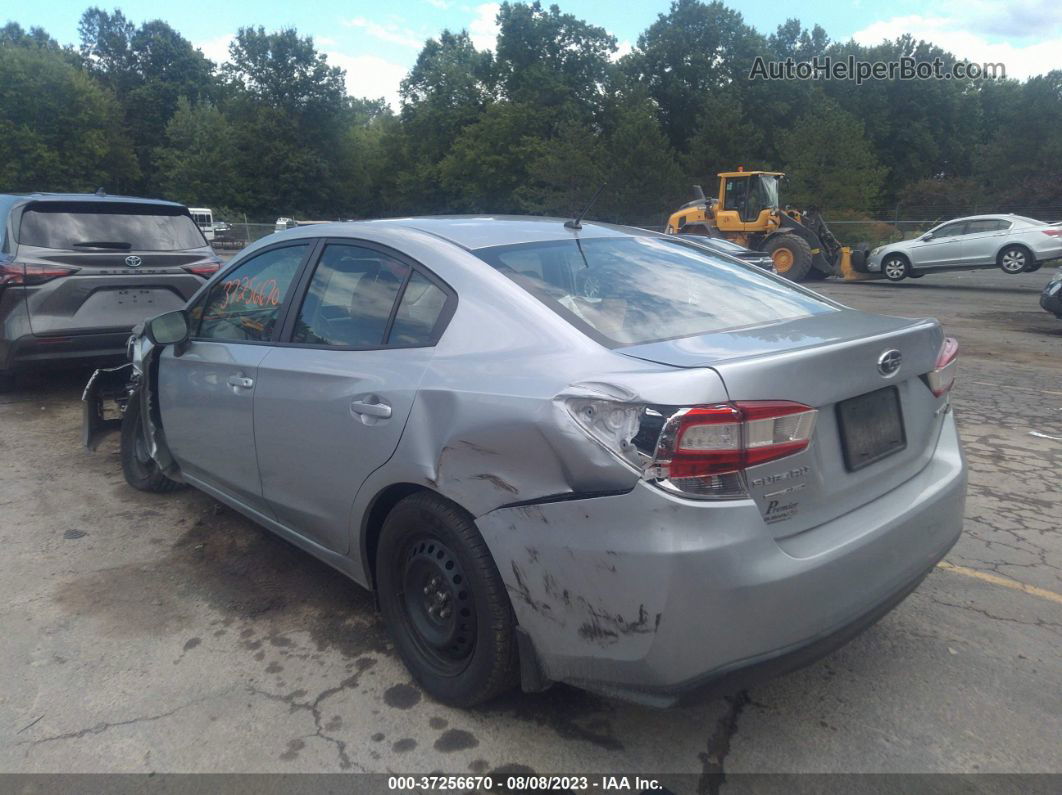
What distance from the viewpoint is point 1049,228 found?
19.2m

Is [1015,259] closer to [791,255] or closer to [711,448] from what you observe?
[791,255]

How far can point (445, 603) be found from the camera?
9.43 ft

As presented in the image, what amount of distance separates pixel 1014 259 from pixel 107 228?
19304 millimetres

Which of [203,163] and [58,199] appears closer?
[58,199]

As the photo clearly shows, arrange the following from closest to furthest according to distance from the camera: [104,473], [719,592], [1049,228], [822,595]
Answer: [719,592], [822,595], [104,473], [1049,228]

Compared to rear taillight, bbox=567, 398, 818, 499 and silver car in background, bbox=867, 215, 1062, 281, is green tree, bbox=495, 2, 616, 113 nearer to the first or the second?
silver car in background, bbox=867, 215, 1062, 281

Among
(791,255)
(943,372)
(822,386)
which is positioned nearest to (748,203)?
(791,255)

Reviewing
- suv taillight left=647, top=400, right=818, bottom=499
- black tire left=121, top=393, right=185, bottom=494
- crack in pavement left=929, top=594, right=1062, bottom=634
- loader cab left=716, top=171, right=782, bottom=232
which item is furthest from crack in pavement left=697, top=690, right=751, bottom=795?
loader cab left=716, top=171, right=782, bottom=232

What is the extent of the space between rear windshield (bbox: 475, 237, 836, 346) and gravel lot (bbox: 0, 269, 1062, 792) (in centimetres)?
133

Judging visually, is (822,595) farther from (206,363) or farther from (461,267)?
(206,363)

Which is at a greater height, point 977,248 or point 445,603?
point 445,603

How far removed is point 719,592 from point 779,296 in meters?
1.53

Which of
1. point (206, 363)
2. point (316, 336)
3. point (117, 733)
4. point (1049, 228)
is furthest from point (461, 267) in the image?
point (1049, 228)

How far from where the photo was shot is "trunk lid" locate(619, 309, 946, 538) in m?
2.29
